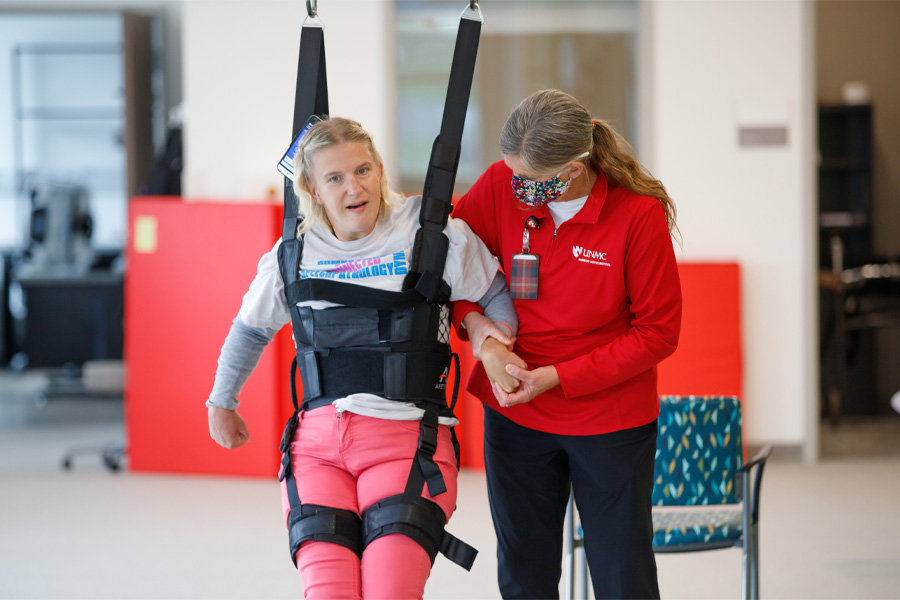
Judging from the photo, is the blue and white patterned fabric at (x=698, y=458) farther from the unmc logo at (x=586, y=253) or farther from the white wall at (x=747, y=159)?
the white wall at (x=747, y=159)

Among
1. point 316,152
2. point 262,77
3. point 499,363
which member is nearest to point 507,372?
point 499,363

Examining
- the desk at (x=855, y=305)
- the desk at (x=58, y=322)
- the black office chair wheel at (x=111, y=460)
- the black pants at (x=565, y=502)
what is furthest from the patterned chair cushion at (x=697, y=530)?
the desk at (x=58, y=322)

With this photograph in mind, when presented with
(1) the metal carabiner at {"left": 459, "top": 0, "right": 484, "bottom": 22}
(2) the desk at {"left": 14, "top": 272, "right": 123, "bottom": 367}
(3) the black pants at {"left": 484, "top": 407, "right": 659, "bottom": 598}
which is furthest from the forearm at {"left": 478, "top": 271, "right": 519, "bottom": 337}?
(2) the desk at {"left": 14, "top": 272, "right": 123, "bottom": 367}

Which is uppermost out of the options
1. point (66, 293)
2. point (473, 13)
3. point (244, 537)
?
point (473, 13)

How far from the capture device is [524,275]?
1.81m

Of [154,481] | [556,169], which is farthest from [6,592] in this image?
[556,169]

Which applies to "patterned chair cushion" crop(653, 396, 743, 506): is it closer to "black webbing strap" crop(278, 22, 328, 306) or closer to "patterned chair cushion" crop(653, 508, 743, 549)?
"patterned chair cushion" crop(653, 508, 743, 549)

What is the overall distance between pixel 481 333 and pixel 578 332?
195 millimetres

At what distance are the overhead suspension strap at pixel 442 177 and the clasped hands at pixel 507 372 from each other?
0.46ft

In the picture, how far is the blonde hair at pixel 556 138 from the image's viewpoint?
1.68 m

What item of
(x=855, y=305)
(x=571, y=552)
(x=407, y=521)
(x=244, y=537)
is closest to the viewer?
(x=407, y=521)

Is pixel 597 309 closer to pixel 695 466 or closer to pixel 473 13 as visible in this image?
pixel 473 13

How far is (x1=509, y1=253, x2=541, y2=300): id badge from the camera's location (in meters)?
1.81

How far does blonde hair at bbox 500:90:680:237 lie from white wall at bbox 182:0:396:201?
2.91 m
